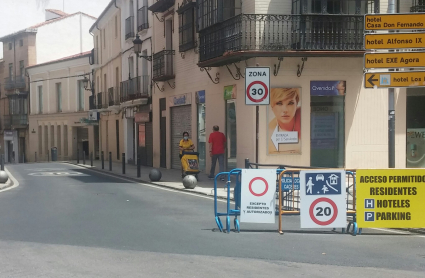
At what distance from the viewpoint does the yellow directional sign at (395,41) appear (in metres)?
10.6

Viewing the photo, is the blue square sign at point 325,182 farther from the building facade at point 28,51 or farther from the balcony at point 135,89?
the building facade at point 28,51

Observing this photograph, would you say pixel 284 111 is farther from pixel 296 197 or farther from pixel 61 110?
pixel 61 110

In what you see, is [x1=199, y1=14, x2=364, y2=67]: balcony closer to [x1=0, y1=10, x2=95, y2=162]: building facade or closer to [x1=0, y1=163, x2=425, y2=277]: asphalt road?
[x1=0, y1=163, x2=425, y2=277]: asphalt road

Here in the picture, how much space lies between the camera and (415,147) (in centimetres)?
1991

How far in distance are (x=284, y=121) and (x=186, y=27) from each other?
7777 mm

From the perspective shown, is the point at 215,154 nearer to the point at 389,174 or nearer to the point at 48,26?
the point at 389,174

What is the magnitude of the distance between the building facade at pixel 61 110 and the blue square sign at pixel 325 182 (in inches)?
1488

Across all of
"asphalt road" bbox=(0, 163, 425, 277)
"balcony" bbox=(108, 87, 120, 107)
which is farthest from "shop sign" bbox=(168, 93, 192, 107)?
"asphalt road" bbox=(0, 163, 425, 277)

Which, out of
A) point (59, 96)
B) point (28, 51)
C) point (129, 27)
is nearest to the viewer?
point (129, 27)

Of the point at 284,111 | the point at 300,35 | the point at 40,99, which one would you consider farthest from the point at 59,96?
the point at 300,35

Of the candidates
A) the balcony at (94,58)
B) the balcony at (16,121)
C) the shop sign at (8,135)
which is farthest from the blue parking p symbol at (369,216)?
the shop sign at (8,135)

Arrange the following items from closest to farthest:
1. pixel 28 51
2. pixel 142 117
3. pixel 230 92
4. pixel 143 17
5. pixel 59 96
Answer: pixel 230 92, pixel 143 17, pixel 142 117, pixel 59 96, pixel 28 51

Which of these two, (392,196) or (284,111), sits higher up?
(284,111)

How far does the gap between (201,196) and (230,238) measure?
6.60 m
